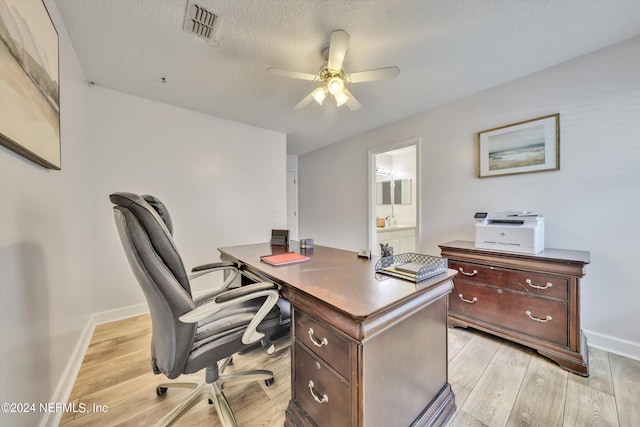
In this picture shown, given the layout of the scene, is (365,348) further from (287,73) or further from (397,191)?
(397,191)

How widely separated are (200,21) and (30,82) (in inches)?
40.2

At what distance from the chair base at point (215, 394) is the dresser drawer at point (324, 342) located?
0.55 meters

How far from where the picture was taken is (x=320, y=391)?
979mm

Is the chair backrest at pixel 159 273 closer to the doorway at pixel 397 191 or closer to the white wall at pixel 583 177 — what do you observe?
the white wall at pixel 583 177

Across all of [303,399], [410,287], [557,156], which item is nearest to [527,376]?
[410,287]

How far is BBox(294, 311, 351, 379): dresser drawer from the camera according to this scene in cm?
86

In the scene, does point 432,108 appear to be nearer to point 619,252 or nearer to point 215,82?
point 619,252

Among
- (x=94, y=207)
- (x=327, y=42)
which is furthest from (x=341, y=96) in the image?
(x=94, y=207)

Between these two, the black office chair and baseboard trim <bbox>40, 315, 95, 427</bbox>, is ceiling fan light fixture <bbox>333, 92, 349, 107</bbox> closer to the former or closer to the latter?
the black office chair

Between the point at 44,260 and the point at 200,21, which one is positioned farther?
the point at 200,21

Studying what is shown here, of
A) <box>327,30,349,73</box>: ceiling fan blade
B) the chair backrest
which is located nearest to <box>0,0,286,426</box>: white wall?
the chair backrest

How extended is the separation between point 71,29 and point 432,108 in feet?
11.4

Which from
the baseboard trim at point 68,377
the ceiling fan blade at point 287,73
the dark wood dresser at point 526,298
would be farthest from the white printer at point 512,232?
the baseboard trim at point 68,377

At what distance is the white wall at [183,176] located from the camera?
2.37m
